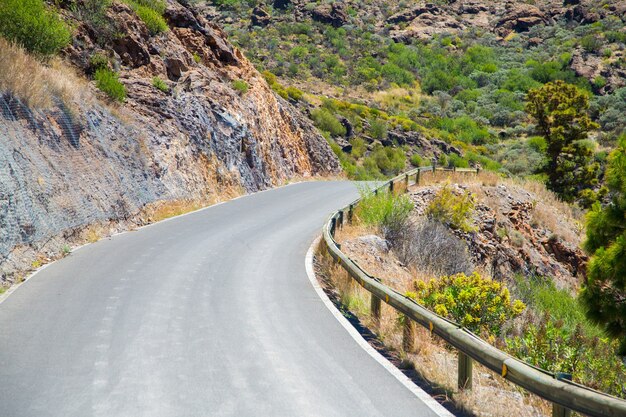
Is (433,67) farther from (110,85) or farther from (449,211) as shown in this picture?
(110,85)

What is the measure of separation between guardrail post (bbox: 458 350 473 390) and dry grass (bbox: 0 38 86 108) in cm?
1143

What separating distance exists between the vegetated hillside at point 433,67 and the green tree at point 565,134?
938 centimetres

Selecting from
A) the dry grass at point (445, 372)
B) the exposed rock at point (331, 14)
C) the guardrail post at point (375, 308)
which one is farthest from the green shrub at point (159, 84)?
the exposed rock at point (331, 14)

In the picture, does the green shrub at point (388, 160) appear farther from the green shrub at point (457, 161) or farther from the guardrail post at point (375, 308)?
the guardrail post at point (375, 308)

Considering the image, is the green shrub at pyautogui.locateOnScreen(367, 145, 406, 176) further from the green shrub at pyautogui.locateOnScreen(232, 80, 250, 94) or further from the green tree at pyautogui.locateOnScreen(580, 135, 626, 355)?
the green tree at pyautogui.locateOnScreen(580, 135, 626, 355)

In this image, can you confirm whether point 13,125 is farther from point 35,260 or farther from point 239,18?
point 239,18

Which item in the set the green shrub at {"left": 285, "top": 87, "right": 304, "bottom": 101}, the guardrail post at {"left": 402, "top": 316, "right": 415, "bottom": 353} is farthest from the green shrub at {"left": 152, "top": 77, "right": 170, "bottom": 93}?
the green shrub at {"left": 285, "top": 87, "right": 304, "bottom": 101}

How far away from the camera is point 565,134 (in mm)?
32344

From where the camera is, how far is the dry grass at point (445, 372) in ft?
17.8

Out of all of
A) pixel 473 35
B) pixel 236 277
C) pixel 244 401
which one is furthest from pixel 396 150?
pixel 473 35

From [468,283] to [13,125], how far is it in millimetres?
10071

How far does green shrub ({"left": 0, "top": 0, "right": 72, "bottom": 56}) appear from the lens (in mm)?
15133

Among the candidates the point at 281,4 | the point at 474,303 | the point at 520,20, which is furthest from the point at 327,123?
the point at 520,20

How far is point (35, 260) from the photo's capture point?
34.4ft
